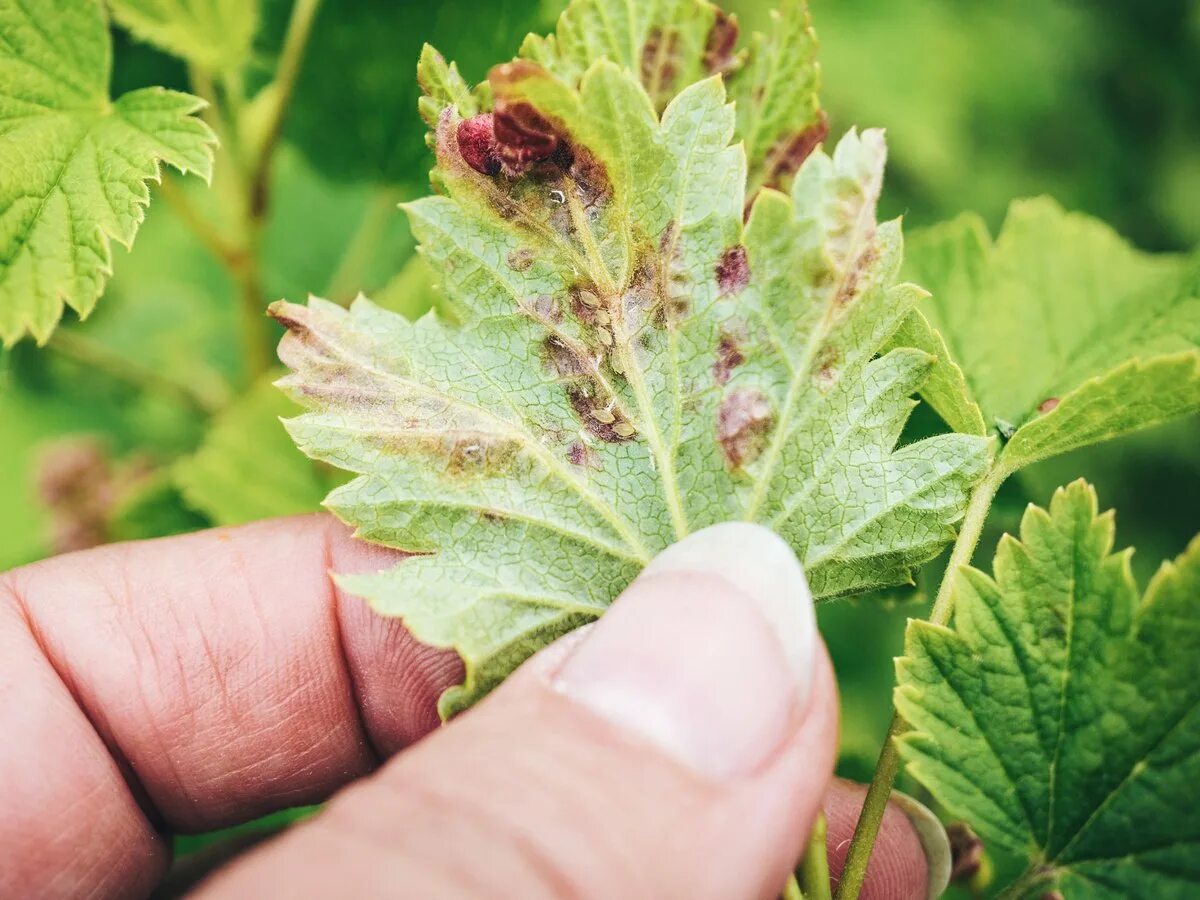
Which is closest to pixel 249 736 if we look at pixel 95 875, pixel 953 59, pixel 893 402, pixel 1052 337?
pixel 95 875

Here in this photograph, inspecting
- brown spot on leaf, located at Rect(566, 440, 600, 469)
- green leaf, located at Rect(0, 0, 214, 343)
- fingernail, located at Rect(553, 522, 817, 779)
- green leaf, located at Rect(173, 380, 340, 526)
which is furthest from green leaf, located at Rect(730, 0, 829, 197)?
green leaf, located at Rect(173, 380, 340, 526)

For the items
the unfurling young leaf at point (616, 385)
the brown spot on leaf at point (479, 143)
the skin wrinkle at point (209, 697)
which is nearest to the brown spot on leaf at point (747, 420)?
the unfurling young leaf at point (616, 385)

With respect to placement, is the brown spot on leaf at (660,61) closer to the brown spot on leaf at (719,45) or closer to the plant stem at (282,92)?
the brown spot on leaf at (719,45)

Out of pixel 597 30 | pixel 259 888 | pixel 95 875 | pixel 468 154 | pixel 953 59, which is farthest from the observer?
pixel 953 59

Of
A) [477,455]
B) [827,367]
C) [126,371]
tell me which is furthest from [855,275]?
[126,371]

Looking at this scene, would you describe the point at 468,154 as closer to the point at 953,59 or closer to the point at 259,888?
the point at 259,888

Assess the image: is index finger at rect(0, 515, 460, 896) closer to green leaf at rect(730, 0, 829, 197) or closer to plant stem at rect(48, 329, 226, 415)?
plant stem at rect(48, 329, 226, 415)

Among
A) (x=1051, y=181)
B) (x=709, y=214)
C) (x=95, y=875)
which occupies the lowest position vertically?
(x=95, y=875)
